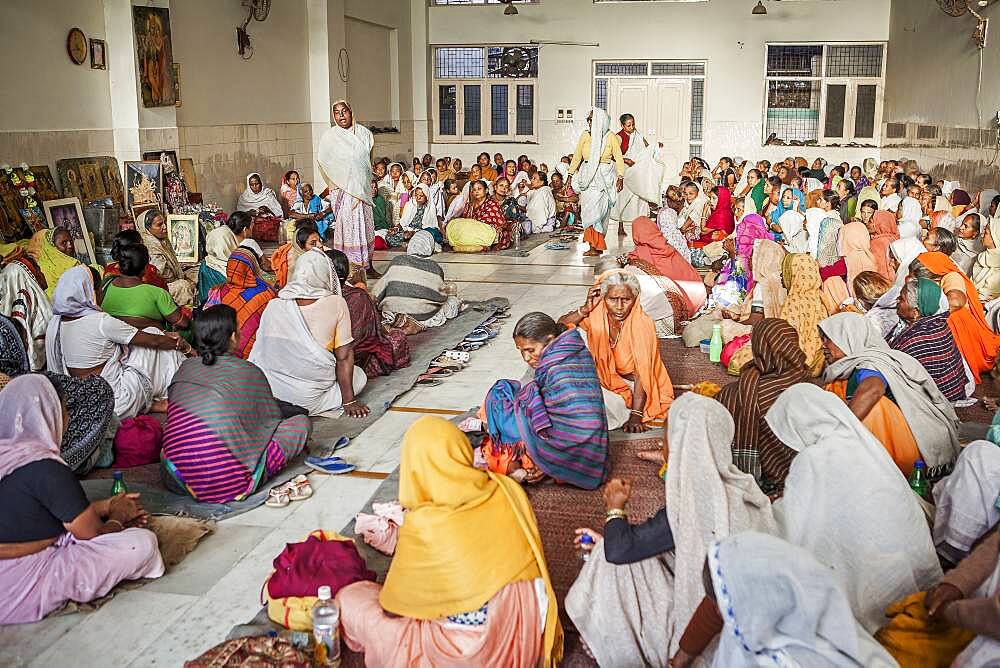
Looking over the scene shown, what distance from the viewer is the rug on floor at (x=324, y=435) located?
3.87 meters

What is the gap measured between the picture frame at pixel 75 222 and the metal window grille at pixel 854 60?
1260cm

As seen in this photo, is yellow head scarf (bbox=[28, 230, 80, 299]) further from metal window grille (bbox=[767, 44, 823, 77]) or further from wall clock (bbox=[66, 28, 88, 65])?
metal window grille (bbox=[767, 44, 823, 77])

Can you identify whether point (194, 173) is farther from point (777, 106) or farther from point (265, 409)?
point (777, 106)

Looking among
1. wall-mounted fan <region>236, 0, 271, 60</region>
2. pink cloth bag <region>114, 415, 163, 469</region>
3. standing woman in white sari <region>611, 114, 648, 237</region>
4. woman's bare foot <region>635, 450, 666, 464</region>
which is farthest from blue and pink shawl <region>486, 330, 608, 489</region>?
wall-mounted fan <region>236, 0, 271, 60</region>

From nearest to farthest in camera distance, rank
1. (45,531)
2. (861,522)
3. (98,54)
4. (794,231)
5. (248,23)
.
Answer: (861,522)
(45,531)
(794,231)
(98,54)
(248,23)

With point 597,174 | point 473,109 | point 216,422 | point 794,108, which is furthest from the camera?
point 473,109

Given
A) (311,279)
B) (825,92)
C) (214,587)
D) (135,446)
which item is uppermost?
(825,92)

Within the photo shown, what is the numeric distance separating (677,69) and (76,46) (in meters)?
10.8

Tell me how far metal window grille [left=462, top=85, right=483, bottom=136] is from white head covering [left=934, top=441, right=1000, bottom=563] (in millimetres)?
15334

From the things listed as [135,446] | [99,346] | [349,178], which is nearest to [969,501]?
[135,446]

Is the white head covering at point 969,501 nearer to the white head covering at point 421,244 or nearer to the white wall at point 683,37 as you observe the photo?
the white head covering at point 421,244

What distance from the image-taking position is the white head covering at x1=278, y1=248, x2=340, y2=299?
4965 millimetres

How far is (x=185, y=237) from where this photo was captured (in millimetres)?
9016

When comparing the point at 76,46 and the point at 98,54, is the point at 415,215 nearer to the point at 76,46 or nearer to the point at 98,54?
the point at 98,54
